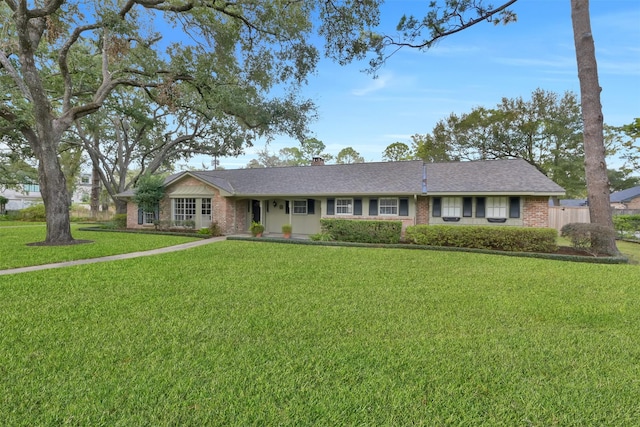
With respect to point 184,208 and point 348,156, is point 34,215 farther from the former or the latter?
point 348,156

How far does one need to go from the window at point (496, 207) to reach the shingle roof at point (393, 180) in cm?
57

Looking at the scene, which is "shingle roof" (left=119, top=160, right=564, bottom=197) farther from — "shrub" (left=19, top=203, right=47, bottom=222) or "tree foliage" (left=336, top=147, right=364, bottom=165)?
"tree foliage" (left=336, top=147, right=364, bottom=165)

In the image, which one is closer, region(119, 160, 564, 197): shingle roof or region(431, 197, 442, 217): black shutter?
region(119, 160, 564, 197): shingle roof

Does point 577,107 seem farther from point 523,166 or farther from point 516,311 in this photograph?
point 516,311

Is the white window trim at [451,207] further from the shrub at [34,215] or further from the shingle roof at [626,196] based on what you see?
the shingle roof at [626,196]

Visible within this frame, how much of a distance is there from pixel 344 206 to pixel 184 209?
9368 millimetres

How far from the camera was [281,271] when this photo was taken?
296 inches

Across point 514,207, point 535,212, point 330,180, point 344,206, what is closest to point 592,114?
point 535,212

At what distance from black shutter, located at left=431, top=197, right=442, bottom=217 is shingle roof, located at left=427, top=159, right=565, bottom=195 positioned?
1.67ft

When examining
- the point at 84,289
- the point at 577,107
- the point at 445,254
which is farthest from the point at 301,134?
the point at 577,107

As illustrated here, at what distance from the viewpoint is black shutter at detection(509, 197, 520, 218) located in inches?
518

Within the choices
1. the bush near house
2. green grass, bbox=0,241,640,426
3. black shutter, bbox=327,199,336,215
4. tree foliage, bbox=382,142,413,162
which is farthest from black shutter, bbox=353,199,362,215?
tree foliage, bbox=382,142,413,162

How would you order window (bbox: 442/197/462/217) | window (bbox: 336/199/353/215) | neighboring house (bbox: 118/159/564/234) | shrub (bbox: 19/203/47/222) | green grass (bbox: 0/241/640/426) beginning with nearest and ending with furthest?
green grass (bbox: 0/241/640/426) < neighboring house (bbox: 118/159/564/234) < window (bbox: 442/197/462/217) < window (bbox: 336/199/353/215) < shrub (bbox: 19/203/47/222)

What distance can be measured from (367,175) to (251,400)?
1540 centimetres
